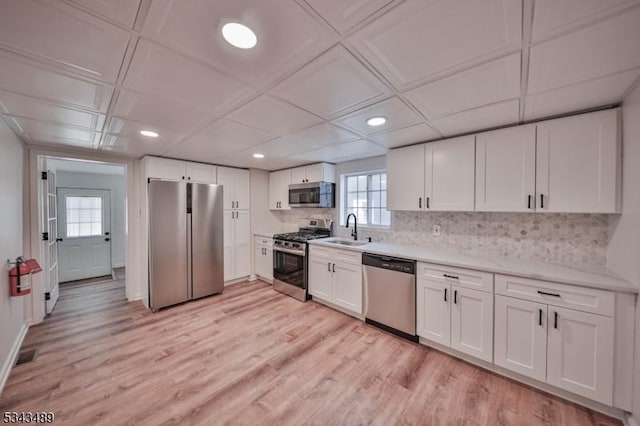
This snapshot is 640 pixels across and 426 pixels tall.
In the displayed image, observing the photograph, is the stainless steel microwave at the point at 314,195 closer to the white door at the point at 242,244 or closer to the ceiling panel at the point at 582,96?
the white door at the point at 242,244

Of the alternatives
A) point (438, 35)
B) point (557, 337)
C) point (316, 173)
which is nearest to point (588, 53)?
point (438, 35)

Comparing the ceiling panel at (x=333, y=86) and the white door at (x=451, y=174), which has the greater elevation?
the ceiling panel at (x=333, y=86)

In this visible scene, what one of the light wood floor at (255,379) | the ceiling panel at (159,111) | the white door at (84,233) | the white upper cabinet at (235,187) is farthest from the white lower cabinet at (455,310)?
the white door at (84,233)

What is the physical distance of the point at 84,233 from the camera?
516 cm

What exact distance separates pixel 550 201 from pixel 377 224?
1.99 m

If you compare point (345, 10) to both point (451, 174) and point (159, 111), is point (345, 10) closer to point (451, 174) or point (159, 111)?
point (159, 111)

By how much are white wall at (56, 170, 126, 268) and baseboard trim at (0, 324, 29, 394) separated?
9.60 ft

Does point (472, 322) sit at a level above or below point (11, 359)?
above

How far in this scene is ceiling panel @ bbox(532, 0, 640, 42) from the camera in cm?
92

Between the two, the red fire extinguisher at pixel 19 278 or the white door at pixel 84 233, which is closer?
the red fire extinguisher at pixel 19 278

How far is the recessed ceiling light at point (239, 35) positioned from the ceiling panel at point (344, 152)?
183 centimetres

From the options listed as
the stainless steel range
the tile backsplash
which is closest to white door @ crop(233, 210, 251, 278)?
the stainless steel range

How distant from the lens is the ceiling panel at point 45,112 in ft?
5.58

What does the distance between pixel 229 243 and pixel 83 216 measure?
11.9 feet
